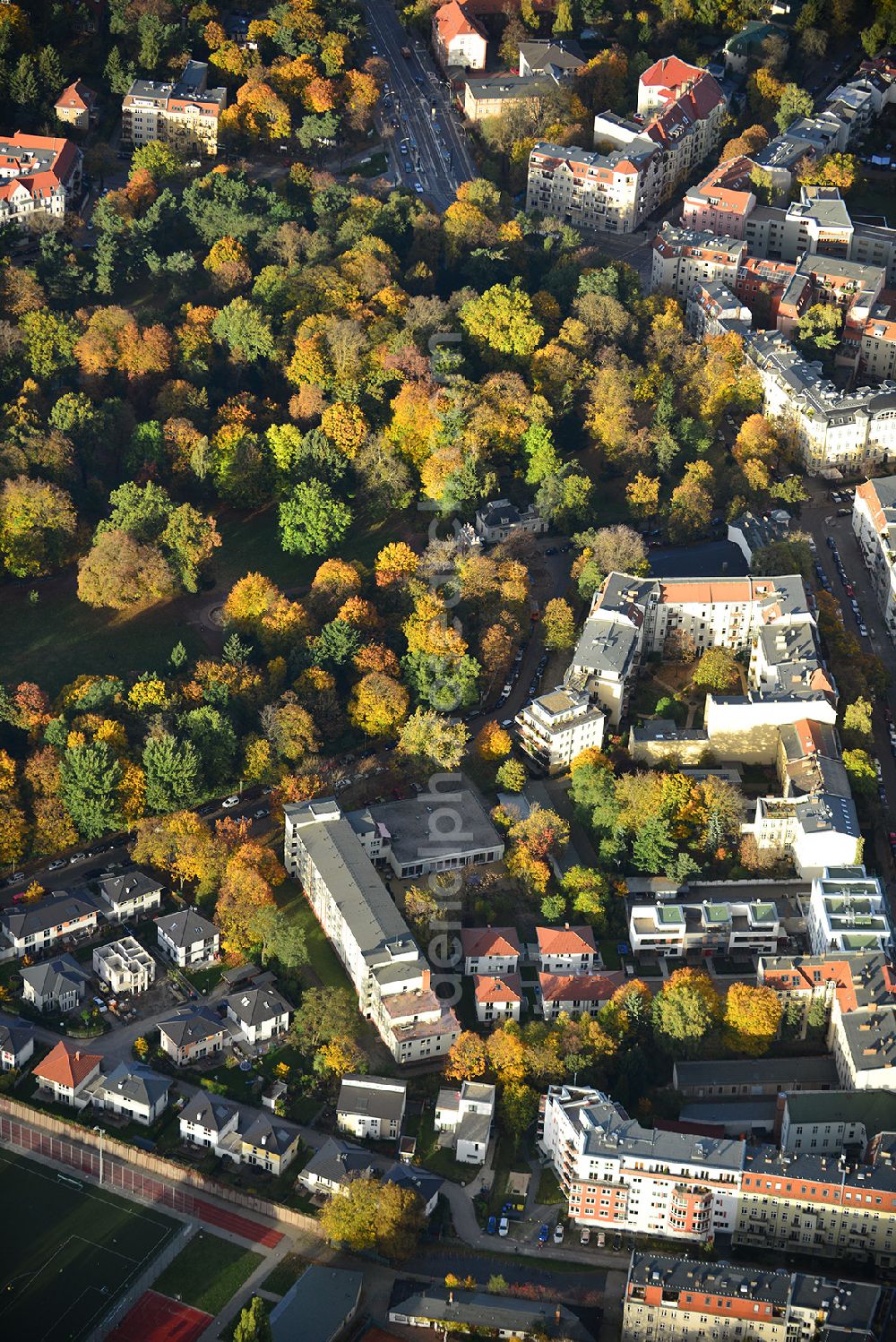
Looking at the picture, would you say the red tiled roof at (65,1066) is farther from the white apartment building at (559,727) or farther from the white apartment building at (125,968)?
the white apartment building at (559,727)

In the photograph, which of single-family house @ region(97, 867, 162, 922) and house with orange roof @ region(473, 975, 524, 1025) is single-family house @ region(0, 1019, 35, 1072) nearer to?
single-family house @ region(97, 867, 162, 922)

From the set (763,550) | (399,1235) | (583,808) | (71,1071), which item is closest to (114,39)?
(763,550)

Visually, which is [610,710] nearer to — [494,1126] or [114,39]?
[494,1126]

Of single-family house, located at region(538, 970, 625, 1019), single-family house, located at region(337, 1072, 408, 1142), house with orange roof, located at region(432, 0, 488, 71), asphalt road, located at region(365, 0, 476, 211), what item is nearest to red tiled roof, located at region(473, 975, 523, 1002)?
single-family house, located at region(538, 970, 625, 1019)

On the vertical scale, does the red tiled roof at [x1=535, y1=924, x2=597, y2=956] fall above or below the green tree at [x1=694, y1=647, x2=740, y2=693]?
below

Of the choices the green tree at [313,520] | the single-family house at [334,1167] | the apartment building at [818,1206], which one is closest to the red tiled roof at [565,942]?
the single-family house at [334,1167]

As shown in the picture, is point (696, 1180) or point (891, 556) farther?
point (891, 556)
